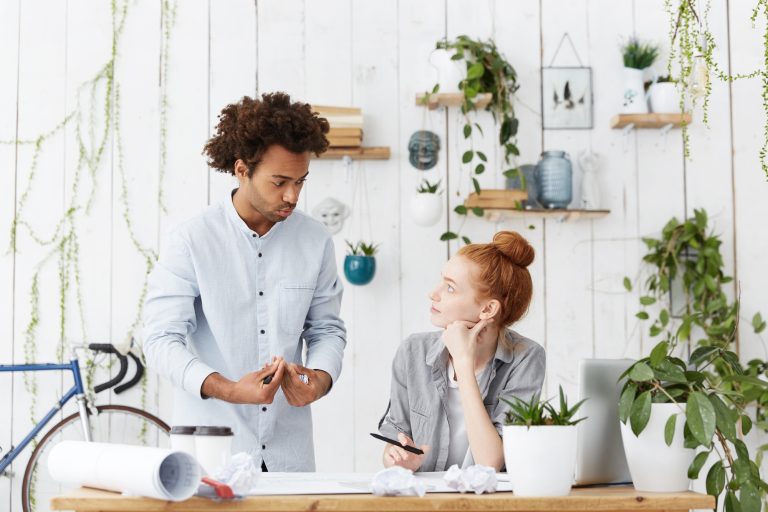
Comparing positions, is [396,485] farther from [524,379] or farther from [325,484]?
[524,379]

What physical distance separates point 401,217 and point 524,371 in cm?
150

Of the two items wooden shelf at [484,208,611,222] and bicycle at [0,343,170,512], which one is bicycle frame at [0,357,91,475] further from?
wooden shelf at [484,208,611,222]

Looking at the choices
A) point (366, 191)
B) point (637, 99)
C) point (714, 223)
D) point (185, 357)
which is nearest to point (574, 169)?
point (637, 99)

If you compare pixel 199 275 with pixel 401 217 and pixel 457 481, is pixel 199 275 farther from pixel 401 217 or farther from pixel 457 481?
pixel 401 217

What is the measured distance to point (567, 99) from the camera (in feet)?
11.4

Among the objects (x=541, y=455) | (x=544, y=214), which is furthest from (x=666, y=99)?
(x=541, y=455)

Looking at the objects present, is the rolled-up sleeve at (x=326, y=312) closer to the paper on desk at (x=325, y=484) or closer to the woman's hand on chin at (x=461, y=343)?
the woman's hand on chin at (x=461, y=343)

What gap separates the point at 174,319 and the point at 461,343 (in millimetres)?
728

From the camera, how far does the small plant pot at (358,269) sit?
330 cm

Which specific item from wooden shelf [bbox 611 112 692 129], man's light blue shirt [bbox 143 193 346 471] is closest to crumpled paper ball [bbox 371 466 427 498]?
man's light blue shirt [bbox 143 193 346 471]

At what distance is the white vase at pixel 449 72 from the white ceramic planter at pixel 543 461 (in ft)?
7.00

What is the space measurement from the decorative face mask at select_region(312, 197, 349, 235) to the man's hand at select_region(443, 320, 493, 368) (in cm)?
155

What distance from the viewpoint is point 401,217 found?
3.42 m

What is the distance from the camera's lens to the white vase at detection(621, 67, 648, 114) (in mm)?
3396
